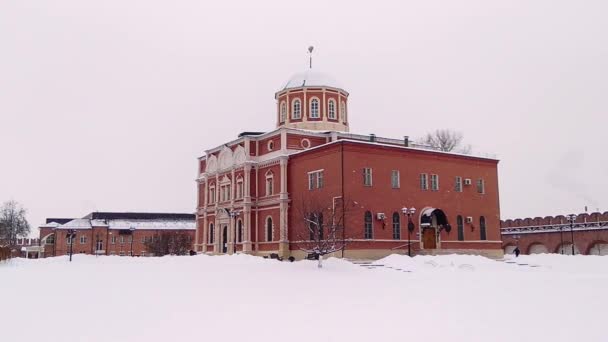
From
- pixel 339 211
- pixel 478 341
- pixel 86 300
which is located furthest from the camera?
pixel 339 211

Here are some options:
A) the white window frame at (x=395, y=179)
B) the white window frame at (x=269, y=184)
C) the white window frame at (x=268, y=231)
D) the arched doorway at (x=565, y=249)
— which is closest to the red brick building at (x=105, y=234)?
the white window frame at (x=268, y=231)

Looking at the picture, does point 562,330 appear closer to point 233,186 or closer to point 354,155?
point 354,155

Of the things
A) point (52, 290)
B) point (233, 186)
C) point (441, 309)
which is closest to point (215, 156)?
point (233, 186)

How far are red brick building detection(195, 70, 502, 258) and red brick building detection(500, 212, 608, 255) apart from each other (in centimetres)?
1014

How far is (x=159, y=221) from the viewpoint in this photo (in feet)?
252

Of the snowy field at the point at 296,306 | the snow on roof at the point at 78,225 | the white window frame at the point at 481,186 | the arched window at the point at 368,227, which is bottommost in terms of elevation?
the snowy field at the point at 296,306

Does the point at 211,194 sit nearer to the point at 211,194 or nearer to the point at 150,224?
the point at 211,194

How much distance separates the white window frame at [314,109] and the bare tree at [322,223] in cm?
820

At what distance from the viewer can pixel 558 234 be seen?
47969 millimetres

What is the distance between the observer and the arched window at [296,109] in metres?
40.9

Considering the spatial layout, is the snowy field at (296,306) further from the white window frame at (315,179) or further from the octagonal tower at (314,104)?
the octagonal tower at (314,104)

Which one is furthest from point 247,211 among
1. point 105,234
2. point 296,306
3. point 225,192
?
point 105,234

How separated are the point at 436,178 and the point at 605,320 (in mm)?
22232

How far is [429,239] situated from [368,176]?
5.52 metres
